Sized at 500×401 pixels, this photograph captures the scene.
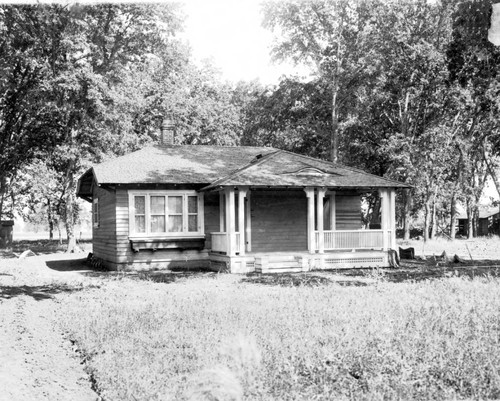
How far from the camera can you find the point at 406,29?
40.4 metres

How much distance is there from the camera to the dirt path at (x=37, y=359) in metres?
6.34

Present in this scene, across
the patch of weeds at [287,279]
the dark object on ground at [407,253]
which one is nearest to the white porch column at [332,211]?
the dark object on ground at [407,253]

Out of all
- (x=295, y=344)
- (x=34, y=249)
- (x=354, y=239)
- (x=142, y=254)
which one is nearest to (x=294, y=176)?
(x=354, y=239)

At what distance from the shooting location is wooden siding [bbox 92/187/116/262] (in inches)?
902

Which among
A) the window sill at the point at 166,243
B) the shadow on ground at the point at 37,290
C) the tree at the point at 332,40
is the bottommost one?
the shadow on ground at the point at 37,290

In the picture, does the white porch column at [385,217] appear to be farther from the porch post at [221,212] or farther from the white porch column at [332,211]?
the porch post at [221,212]

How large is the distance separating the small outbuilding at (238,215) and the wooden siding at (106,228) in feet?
0.14

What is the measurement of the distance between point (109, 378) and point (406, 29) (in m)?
38.6

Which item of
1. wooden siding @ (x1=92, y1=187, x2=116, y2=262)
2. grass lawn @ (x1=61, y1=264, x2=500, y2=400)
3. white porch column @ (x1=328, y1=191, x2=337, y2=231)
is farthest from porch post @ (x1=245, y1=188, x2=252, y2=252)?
grass lawn @ (x1=61, y1=264, x2=500, y2=400)

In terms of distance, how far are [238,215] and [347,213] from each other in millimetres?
5284

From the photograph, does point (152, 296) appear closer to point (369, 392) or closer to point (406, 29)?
point (369, 392)

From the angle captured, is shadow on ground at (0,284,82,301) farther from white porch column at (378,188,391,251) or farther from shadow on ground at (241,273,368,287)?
white porch column at (378,188,391,251)

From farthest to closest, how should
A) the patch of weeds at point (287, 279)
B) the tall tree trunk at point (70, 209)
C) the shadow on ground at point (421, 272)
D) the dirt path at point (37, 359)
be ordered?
the tall tree trunk at point (70, 209)
the shadow on ground at point (421, 272)
the patch of weeds at point (287, 279)
the dirt path at point (37, 359)

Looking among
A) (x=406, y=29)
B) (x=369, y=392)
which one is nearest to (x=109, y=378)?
(x=369, y=392)
